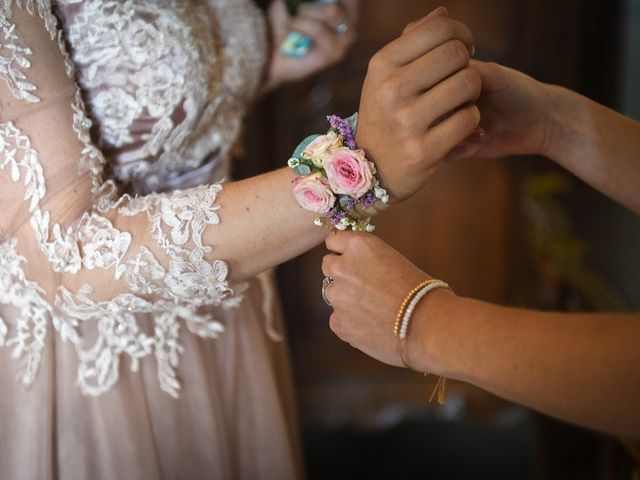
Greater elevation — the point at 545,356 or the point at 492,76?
the point at 492,76

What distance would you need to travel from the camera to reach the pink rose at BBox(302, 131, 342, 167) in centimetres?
81

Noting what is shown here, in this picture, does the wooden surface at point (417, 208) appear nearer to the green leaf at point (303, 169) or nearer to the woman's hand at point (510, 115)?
the woman's hand at point (510, 115)

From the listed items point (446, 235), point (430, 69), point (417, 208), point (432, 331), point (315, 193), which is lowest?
point (446, 235)

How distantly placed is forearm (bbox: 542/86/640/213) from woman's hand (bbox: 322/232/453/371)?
37 cm

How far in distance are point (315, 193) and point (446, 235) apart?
1827 millimetres

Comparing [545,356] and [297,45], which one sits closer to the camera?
[545,356]

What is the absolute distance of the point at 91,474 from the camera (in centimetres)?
103

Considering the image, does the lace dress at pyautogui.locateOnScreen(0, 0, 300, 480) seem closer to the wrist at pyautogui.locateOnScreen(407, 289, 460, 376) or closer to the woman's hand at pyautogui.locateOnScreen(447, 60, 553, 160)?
the wrist at pyautogui.locateOnScreen(407, 289, 460, 376)

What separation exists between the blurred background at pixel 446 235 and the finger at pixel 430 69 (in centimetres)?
132

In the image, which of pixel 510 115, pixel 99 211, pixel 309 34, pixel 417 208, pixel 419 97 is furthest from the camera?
pixel 417 208

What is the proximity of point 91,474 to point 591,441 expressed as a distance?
3.13 ft

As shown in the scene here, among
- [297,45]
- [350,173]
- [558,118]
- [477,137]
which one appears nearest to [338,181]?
[350,173]

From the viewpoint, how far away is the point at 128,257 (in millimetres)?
844

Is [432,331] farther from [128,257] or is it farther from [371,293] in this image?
[128,257]
